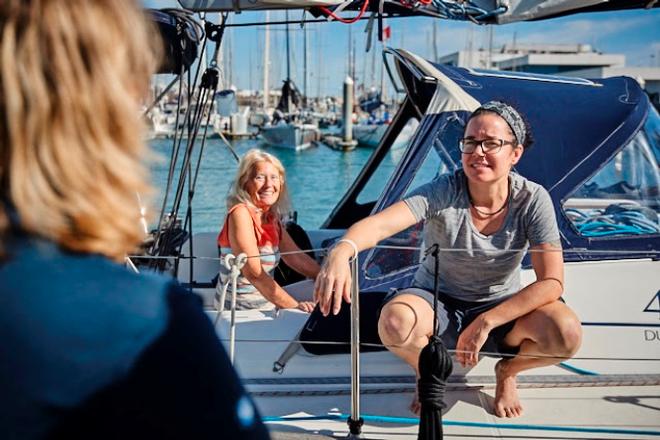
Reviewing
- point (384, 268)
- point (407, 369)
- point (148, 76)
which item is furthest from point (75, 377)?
point (384, 268)

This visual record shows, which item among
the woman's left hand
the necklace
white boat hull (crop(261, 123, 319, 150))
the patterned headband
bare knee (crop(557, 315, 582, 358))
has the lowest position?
white boat hull (crop(261, 123, 319, 150))

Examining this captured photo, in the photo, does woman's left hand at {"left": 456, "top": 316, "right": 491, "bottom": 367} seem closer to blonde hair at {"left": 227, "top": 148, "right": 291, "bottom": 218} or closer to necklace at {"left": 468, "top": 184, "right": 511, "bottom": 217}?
necklace at {"left": 468, "top": 184, "right": 511, "bottom": 217}

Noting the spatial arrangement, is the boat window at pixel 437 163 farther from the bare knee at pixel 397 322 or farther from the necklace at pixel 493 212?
the bare knee at pixel 397 322

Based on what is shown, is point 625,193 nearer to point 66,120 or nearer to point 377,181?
point 377,181

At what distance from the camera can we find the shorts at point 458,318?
312 cm

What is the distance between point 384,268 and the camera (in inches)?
148

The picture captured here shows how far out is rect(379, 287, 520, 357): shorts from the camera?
312cm

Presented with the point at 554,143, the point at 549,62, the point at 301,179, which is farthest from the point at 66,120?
the point at 549,62

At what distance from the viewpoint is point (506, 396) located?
10.3 feet

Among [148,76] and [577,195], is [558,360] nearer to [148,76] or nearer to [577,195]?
[577,195]

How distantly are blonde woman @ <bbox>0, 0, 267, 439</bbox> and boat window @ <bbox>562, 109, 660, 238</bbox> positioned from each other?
3.31 meters

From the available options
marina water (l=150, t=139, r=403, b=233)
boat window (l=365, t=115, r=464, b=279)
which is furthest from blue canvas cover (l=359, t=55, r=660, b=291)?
marina water (l=150, t=139, r=403, b=233)

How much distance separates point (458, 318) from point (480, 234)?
39 cm

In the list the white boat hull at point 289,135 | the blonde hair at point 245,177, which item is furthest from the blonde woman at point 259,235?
the white boat hull at point 289,135
